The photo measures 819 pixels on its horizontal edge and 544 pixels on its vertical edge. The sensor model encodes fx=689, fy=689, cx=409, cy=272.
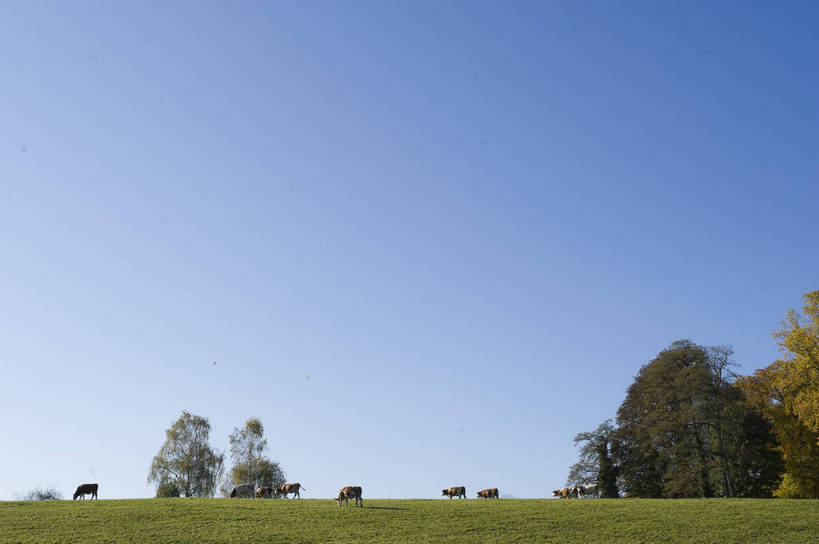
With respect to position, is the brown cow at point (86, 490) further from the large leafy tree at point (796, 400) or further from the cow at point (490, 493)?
the large leafy tree at point (796, 400)

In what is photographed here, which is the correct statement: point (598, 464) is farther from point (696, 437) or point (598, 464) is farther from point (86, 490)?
point (86, 490)

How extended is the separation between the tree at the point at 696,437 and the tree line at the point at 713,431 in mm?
95

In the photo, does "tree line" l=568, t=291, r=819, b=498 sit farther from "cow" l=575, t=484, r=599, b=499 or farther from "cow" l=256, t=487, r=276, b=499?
"cow" l=256, t=487, r=276, b=499

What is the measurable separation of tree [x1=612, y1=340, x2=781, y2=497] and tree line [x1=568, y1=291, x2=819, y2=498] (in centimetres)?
10

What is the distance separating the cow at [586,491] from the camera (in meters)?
58.5

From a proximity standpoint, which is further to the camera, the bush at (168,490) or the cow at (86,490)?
the bush at (168,490)

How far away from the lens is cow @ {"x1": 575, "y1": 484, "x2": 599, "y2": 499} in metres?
58.5

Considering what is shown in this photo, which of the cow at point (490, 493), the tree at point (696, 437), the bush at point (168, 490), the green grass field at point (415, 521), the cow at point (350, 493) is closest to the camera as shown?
the green grass field at point (415, 521)

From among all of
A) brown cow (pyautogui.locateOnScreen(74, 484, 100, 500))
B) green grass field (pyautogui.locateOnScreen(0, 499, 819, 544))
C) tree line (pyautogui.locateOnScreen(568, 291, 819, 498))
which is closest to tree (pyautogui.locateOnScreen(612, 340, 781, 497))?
tree line (pyautogui.locateOnScreen(568, 291, 819, 498))

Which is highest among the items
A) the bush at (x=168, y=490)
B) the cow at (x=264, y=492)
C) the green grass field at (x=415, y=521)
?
the bush at (x=168, y=490)

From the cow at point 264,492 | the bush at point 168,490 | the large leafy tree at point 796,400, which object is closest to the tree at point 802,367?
→ the large leafy tree at point 796,400

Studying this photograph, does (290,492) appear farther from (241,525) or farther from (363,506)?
(241,525)

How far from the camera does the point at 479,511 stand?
134 feet

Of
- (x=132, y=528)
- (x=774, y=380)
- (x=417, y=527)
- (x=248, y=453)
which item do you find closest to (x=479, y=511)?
(x=417, y=527)
